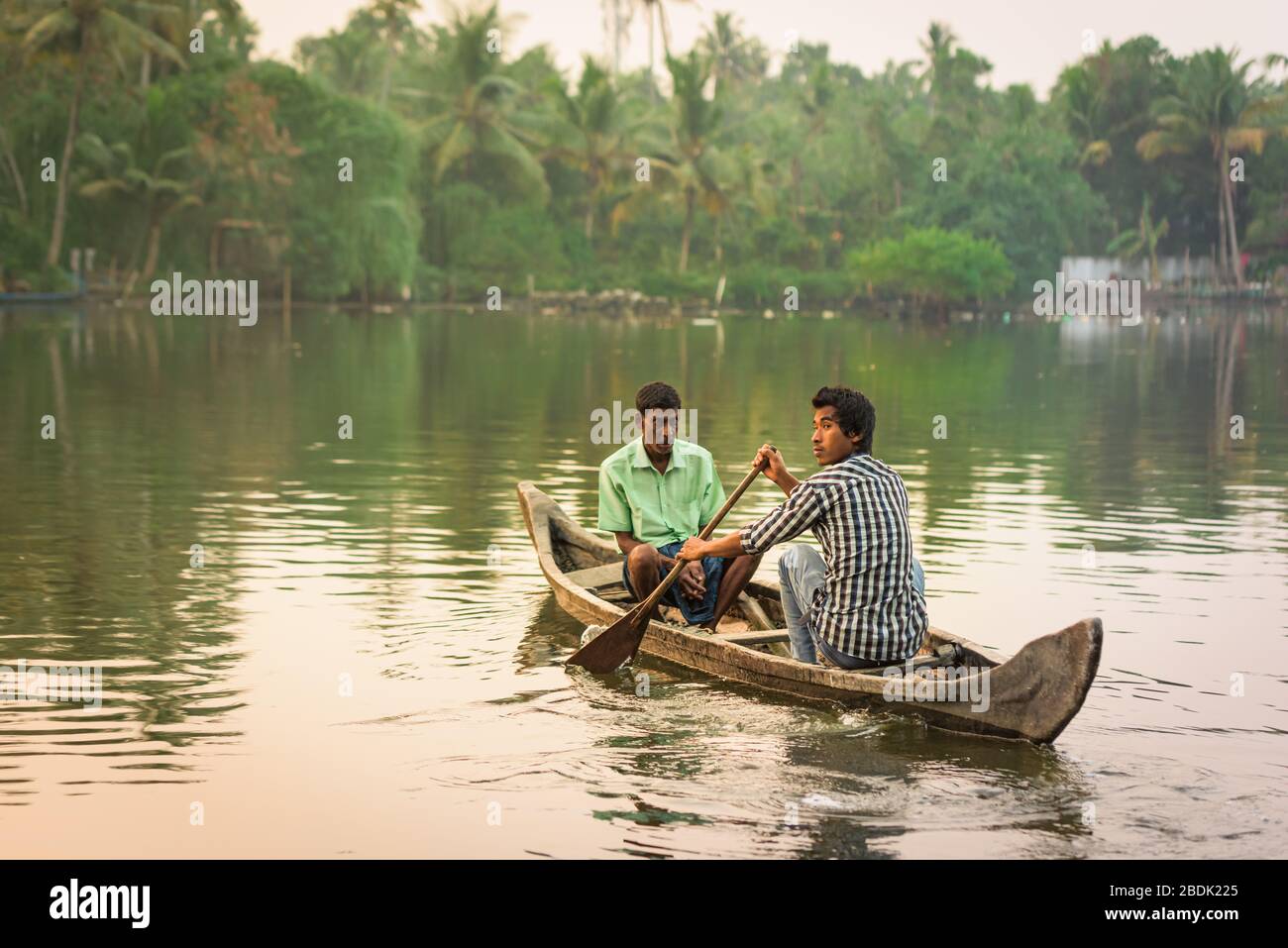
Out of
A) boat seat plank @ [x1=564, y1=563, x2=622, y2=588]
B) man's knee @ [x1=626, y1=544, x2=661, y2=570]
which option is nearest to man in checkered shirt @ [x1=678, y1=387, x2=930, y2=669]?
man's knee @ [x1=626, y1=544, x2=661, y2=570]

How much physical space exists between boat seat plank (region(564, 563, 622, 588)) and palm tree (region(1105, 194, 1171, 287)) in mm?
66073

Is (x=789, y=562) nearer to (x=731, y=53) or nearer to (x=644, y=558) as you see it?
(x=644, y=558)

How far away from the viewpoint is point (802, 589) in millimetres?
7965

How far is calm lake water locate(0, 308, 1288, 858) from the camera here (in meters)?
6.36

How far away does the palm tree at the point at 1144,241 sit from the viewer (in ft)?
241

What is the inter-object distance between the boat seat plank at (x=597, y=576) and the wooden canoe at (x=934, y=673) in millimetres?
323

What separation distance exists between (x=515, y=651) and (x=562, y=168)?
6301 cm

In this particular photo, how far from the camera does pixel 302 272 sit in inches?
2200

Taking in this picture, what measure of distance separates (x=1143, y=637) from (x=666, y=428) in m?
2.81

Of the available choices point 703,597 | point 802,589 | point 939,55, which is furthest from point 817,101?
point 802,589

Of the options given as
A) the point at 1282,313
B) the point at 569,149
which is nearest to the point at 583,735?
the point at 569,149

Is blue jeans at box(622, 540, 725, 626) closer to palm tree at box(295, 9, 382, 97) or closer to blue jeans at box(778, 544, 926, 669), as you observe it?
blue jeans at box(778, 544, 926, 669)
